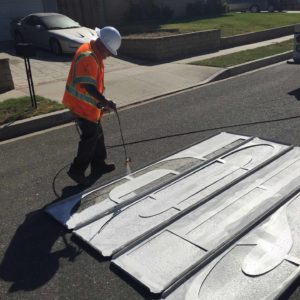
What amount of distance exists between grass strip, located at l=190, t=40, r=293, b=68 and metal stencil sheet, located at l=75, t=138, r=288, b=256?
298 inches

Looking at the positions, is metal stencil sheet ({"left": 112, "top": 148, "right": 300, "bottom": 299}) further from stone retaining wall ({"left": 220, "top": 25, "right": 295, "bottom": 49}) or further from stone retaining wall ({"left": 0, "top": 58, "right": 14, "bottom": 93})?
stone retaining wall ({"left": 220, "top": 25, "right": 295, "bottom": 49})

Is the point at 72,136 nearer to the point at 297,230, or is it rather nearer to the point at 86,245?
the point at 86,245

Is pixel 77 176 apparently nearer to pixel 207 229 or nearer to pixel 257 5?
pixel 207 229

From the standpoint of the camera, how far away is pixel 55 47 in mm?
15234

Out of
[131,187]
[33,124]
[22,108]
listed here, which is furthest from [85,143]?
[22,108]

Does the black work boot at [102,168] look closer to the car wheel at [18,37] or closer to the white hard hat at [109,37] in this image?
the white hard hat at [109,37]

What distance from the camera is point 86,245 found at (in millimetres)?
4168

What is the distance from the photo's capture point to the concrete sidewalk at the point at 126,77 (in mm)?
10445

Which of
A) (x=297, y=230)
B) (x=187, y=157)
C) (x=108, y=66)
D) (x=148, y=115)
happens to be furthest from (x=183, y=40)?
(x=297, y=230)

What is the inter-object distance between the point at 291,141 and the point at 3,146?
16.1ft

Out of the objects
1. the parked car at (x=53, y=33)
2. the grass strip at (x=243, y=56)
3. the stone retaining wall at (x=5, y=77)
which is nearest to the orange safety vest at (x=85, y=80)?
the stone retaining wall at (x=5, y=77)

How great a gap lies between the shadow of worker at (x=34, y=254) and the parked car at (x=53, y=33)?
10.8m

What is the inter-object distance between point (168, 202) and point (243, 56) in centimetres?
1076

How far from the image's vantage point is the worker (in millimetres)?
5031
